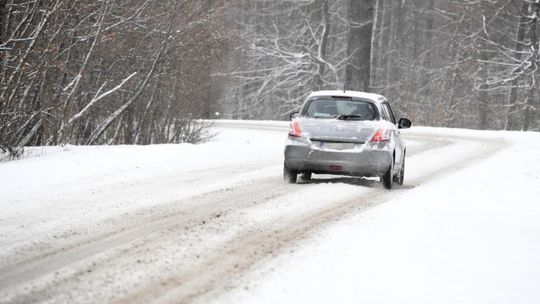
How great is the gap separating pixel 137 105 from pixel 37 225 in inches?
444

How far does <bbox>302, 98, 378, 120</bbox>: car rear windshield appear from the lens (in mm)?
12258

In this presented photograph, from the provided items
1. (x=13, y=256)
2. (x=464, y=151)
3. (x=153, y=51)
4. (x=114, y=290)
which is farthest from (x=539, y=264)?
(x=464, y=151)

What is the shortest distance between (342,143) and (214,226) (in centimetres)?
454

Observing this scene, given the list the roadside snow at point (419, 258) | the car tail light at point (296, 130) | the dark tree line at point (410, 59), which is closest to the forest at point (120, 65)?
the dark tree line at point (410, 59)

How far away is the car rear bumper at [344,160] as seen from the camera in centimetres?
1177

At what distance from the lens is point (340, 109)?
Answer: 1240cm

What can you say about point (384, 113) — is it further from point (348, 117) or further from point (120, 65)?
point (120, 65)

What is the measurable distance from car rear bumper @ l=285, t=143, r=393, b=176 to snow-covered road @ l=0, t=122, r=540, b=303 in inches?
12.6

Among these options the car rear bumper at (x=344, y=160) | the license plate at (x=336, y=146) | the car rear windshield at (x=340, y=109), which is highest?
the car rear windshield at (x=340, y=109)

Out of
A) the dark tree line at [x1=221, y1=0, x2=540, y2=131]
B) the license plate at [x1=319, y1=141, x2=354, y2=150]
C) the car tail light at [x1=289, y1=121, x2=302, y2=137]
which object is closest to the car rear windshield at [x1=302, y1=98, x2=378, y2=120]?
the car tail light at [x1=289, y1=121, x2=302, y2=137]

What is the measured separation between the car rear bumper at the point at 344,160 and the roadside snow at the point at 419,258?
3.49 feet

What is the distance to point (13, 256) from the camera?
6273mm

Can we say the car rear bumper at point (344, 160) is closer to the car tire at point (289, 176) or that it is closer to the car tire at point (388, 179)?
the car tire at point (388, 179)

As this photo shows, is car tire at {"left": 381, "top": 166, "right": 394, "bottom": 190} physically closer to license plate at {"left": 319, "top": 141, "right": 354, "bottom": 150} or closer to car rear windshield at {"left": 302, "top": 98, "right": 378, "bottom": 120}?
license plate at {"left": 319, "top": 141, "right": 354, "bottom": 150}
